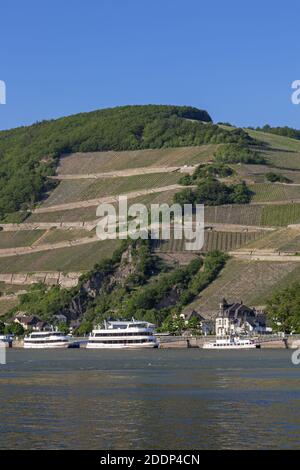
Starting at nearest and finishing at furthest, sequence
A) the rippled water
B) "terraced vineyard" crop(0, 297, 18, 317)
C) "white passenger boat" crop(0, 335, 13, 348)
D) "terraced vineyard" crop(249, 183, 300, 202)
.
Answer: the rippled water, "white passenger boat" crop(0, 335, 13, 348), "terraced vineyard" crop(0, 297, 18, 317), "terraced vineyard" crop(249, 183, 300, 202)

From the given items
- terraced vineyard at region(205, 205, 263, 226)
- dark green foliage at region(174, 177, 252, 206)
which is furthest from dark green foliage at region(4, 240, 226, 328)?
dark green foliage at region(174, 177, 252, 206)

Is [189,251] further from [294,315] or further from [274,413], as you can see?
[274,413]

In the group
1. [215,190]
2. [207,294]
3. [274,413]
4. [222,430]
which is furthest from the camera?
[215,190]

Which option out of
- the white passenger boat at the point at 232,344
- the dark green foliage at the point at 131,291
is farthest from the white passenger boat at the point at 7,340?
the white passenger boat at the point at 232,344

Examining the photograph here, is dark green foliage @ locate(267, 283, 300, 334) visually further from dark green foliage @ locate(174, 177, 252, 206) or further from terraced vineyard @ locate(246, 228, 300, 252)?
dark green foliage @ locate(174, 177, 252, 206)

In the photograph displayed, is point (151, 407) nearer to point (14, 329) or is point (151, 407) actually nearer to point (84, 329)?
point (84, 329)

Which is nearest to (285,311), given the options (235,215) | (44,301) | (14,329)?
(14,329)

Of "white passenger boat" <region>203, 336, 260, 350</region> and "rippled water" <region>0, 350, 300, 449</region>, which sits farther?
"white passenger boat" <region>203, 336, 260, 350</region>
